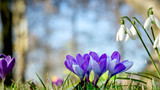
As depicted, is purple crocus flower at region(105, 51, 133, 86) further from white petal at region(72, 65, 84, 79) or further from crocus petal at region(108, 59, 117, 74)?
white petal at region(72, 65, 84, 79)

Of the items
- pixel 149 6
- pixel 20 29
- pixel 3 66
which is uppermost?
pixel 149 6

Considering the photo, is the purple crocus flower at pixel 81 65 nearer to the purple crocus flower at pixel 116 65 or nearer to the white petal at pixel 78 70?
the white petal at pixel 78 70

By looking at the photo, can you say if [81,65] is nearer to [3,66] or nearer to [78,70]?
[78,70]

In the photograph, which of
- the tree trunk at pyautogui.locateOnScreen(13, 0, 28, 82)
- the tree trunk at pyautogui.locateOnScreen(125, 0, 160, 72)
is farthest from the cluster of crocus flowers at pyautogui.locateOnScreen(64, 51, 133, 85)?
the tree trunk at pyautogui.locateOnScreen(13, 0, 28, 82)

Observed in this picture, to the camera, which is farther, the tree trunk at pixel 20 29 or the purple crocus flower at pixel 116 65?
the tree trunk at pixel 20 29

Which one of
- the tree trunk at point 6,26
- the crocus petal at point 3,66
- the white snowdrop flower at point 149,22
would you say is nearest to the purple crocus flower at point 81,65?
the crocus petal at point 3,66

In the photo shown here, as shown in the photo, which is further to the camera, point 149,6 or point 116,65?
point 149,6

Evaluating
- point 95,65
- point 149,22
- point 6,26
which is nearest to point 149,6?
point 149,22

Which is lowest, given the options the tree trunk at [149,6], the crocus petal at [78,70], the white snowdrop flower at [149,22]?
the crocus petal at [78,70]

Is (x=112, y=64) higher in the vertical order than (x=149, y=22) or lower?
lower

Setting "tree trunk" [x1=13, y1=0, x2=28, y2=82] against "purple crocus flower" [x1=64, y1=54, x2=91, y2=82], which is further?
"tree trunk" [x1=13, y1=0, x2=28, y2=82]

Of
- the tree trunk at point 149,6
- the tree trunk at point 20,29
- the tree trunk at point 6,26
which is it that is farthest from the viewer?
the tree trunk at point 20,29

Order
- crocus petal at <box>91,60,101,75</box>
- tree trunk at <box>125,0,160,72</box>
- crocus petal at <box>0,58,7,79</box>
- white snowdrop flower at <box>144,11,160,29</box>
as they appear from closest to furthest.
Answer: crocus petal at <box>91,60,101,75</box>
crocus petal at <box>0,58,7,79</box>
white snowdrop flower at <box>144,11,160,29</box>
tree trunk at <box>125,0,160,72</box>
